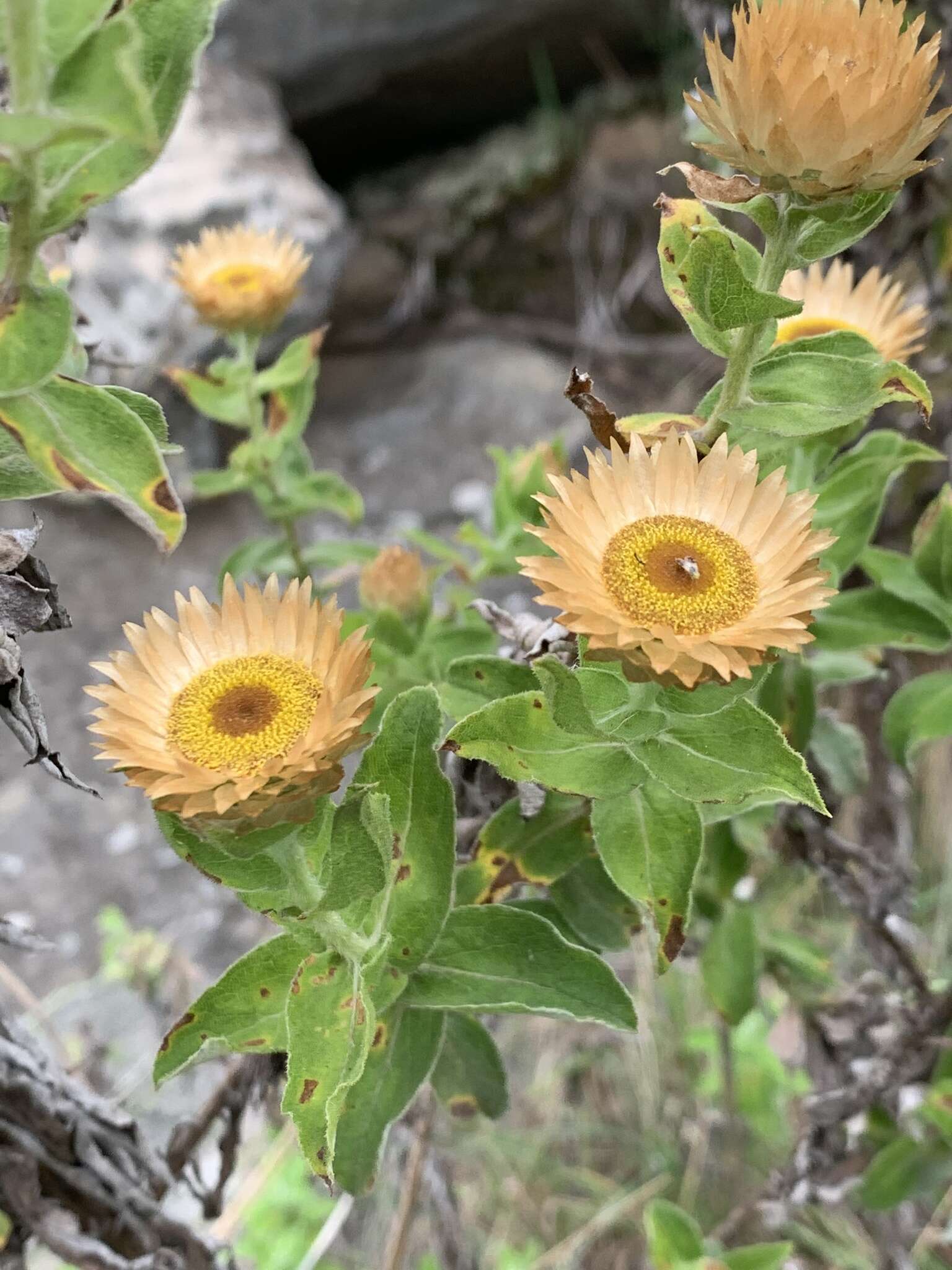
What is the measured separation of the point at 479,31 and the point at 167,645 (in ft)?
9.59

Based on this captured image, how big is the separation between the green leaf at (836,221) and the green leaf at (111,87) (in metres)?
0.28

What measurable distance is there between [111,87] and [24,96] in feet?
0.09

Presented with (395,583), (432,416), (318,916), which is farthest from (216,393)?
(432,416)

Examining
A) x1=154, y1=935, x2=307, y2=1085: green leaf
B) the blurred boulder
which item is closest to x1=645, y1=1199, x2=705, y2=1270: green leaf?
x1=154, y1=935, x2=307, y2=1085: green leaf

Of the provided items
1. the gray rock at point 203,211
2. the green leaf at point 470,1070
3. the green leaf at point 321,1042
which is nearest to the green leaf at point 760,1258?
the green leaf at point 470,1070

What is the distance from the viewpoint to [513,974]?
562mm

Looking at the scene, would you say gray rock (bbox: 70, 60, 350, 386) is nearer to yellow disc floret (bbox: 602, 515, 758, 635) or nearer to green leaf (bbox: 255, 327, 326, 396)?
green leaf (bbox: 255, 327, 326, 396)

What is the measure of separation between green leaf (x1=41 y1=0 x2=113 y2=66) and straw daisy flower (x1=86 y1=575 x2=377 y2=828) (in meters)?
0.23

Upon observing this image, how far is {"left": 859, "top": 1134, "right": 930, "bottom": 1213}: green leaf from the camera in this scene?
0.97m

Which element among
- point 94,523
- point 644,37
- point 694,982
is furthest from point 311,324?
point 694,982

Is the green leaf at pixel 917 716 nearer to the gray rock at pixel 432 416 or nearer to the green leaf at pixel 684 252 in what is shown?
the green leaf at pixel 684 252

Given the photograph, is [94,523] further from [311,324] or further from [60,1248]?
[60,1248]

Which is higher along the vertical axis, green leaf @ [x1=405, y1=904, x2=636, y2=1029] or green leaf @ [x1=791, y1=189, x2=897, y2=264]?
green leaf @ [x1=791, y1=189, x2=897, y2=264]

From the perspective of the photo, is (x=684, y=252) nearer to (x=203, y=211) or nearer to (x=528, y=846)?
(x=528, y=846)
